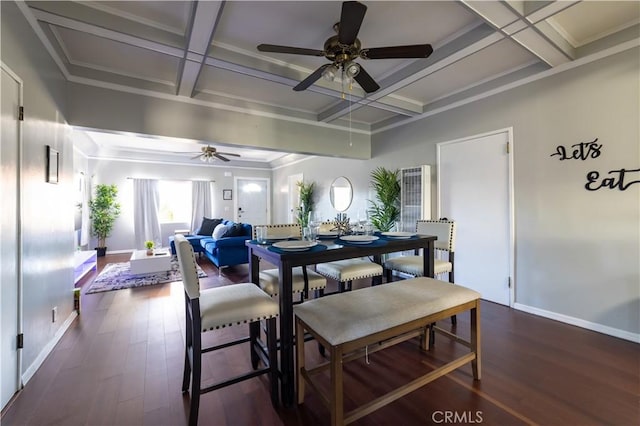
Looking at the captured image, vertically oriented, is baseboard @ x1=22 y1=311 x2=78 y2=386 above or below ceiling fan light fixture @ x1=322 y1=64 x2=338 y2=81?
below

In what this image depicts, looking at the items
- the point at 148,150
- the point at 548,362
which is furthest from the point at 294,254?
the point at 148,150

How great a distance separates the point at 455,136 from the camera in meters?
3.60

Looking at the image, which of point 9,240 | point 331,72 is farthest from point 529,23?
point 9,240

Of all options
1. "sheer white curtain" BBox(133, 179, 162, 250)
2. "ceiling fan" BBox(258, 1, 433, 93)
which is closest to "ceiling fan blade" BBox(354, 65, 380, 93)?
"ceiling fan" BBox(258, 1, 433, 93)

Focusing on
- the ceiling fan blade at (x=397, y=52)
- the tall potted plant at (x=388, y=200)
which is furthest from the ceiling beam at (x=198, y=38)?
the tall potted plant at (x=388, y=200)

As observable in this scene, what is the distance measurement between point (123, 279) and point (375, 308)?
14.7ft

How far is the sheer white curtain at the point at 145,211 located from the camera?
7020 mm

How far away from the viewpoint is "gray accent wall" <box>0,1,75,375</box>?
5.90 feet

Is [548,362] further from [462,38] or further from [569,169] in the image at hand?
[462,38]

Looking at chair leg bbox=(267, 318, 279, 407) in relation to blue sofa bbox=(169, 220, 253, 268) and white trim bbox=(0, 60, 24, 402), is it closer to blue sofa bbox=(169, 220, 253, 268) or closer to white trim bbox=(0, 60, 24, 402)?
white trim bbox=(0, 60, 24, 402)

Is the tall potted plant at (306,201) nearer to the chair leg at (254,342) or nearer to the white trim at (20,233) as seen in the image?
the chair leg at (254,342)

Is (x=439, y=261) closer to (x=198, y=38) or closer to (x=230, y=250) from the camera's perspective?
(x=198, y=38)

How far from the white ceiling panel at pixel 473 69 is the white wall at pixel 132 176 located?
6094mm

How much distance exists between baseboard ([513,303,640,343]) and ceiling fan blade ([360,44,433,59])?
2773mm
